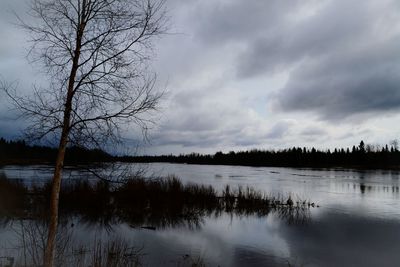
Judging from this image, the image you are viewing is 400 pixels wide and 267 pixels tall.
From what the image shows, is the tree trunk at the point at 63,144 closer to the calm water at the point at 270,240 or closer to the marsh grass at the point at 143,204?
the calm water at the point at 270,240

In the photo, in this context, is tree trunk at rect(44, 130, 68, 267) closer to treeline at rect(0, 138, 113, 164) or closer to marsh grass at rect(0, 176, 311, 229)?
treeline at rect(0, 138, 113, 164)

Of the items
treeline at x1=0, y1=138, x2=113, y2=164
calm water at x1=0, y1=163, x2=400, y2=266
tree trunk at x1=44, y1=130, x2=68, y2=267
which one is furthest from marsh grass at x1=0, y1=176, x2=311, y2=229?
tree trunk at x1=44, y1=130, x2=68, y2=267

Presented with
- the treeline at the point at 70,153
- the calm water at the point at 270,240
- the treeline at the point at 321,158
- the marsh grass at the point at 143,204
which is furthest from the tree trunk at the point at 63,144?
the treeline at the point at 321,158

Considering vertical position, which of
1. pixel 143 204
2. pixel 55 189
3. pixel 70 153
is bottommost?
pixel 143 204

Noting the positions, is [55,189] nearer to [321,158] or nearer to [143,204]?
[143,204]

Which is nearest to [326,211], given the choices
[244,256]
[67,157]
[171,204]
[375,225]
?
[375,225]

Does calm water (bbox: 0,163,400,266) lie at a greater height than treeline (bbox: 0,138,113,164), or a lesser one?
lesser

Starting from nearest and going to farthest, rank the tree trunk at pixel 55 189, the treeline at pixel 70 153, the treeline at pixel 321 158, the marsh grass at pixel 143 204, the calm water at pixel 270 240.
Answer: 1. the tree trunk at pixel 55 189
2. the treeline at pixel 70 153
3. the calm water at pixel 270 240
4. the marsh grass at pixel 143 204
5. the treeline at pixel 321 158

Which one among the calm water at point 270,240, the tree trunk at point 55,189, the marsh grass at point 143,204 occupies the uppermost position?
the tree trunk at point 55,189

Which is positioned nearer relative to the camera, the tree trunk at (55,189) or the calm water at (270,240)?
the tree trunk at (55,189)

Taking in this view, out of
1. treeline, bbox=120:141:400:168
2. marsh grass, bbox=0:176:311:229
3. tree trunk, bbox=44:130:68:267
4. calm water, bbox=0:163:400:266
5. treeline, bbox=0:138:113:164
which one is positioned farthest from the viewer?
treeline, bbox=120:141:400:168

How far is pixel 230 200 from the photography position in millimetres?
25531

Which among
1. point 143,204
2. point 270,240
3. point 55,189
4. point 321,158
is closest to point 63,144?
point 55,189

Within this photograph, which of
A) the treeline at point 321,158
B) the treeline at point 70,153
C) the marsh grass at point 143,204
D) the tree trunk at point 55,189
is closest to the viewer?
the tree trunk at point 55,189
